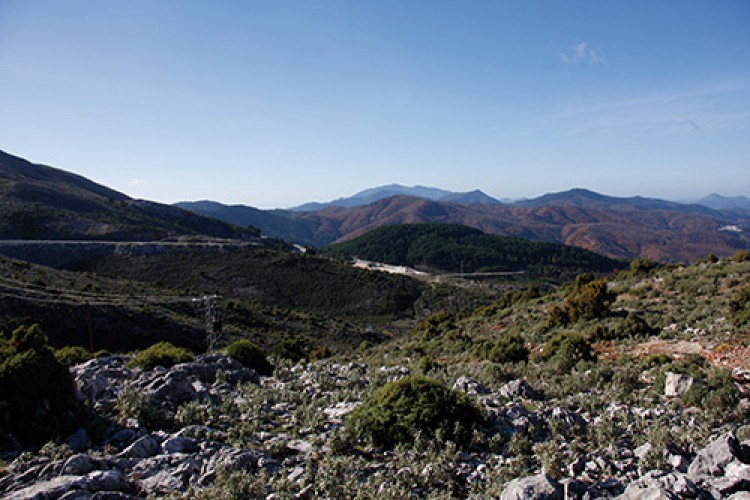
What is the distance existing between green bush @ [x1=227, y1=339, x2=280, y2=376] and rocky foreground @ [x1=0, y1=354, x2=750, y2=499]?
16.6 feet

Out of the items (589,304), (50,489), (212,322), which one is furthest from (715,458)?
(212,322)

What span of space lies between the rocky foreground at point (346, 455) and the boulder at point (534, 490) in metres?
0.02

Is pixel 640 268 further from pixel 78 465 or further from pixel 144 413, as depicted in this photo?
pixel 78 465

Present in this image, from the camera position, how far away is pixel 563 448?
7.32 metres

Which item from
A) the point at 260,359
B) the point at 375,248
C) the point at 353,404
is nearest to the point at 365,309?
the point at 260,359

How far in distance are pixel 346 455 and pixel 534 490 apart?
11.0ft

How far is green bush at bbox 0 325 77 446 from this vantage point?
7.65 metres

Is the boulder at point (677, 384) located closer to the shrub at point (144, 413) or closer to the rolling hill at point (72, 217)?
the shrub at point (144, 413)

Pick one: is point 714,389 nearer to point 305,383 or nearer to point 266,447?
point 266,447

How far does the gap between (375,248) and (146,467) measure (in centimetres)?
14045

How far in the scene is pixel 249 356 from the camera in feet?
52.5

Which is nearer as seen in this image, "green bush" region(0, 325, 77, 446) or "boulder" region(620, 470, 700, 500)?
"boulder" region(620, 470, 700, 500)

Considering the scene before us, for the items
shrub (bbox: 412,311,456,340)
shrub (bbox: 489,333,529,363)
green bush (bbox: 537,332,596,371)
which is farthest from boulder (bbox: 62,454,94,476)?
shrub (bbox: 412,311,456,340)

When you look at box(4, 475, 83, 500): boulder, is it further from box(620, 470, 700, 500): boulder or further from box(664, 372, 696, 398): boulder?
box(664, 372, 696, 398): boulder
